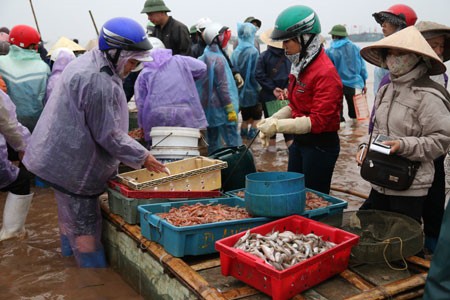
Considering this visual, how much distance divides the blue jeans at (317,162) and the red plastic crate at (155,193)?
0.82 metres

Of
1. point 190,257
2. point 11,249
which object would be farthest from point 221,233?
point 11,249

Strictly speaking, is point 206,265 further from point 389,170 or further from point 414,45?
point 414,45

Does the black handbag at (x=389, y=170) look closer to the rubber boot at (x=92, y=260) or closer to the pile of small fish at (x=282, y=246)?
the pile of small fish at (x=282, y=246)

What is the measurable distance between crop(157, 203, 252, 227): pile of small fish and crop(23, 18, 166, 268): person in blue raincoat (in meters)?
0.51

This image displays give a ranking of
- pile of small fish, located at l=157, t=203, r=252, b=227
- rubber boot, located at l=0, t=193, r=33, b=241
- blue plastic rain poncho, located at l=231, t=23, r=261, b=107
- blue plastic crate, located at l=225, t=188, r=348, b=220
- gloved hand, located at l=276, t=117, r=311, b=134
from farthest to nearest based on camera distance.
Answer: blue plastic rain poncho, located at l=231, t=23, r=261, b=107 < rubber boot, located at l=0, t=193, r=33, b=241 < gloved hand, located at l=276, t=117, r=311, b=134 < blue plastic crate, located at l=225, t=188, r=348, b=220 < pile of small fish, located at l=157, t=203, r=252, b=227

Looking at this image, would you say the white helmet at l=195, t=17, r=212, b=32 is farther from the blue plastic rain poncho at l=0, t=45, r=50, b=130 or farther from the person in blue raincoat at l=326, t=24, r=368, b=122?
the person in blue raincoat at l=326, t=24, r=368, b=122

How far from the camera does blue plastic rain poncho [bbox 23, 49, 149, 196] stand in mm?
3832

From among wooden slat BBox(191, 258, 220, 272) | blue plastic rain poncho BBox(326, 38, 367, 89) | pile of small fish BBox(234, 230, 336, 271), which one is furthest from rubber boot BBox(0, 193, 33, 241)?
blue plastic rain poncho BBox(326, 38, 367, 89)

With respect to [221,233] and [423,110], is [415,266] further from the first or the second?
[221,233]

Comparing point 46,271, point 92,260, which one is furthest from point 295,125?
point 46,271

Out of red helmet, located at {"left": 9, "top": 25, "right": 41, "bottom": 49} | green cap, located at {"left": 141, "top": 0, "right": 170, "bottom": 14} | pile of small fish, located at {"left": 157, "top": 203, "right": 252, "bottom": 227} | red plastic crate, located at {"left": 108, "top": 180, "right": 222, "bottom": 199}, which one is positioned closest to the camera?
pile of small fish, located at {"left": 157, "top": 203, "right": 252, "bottom": 227}

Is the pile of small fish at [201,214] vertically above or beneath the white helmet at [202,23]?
beneath

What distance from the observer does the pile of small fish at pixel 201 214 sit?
12.0 feet

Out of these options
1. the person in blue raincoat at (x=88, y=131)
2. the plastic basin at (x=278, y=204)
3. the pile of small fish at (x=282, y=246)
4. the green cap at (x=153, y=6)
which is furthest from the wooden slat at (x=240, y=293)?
the green cap at (x=153, y=6)
